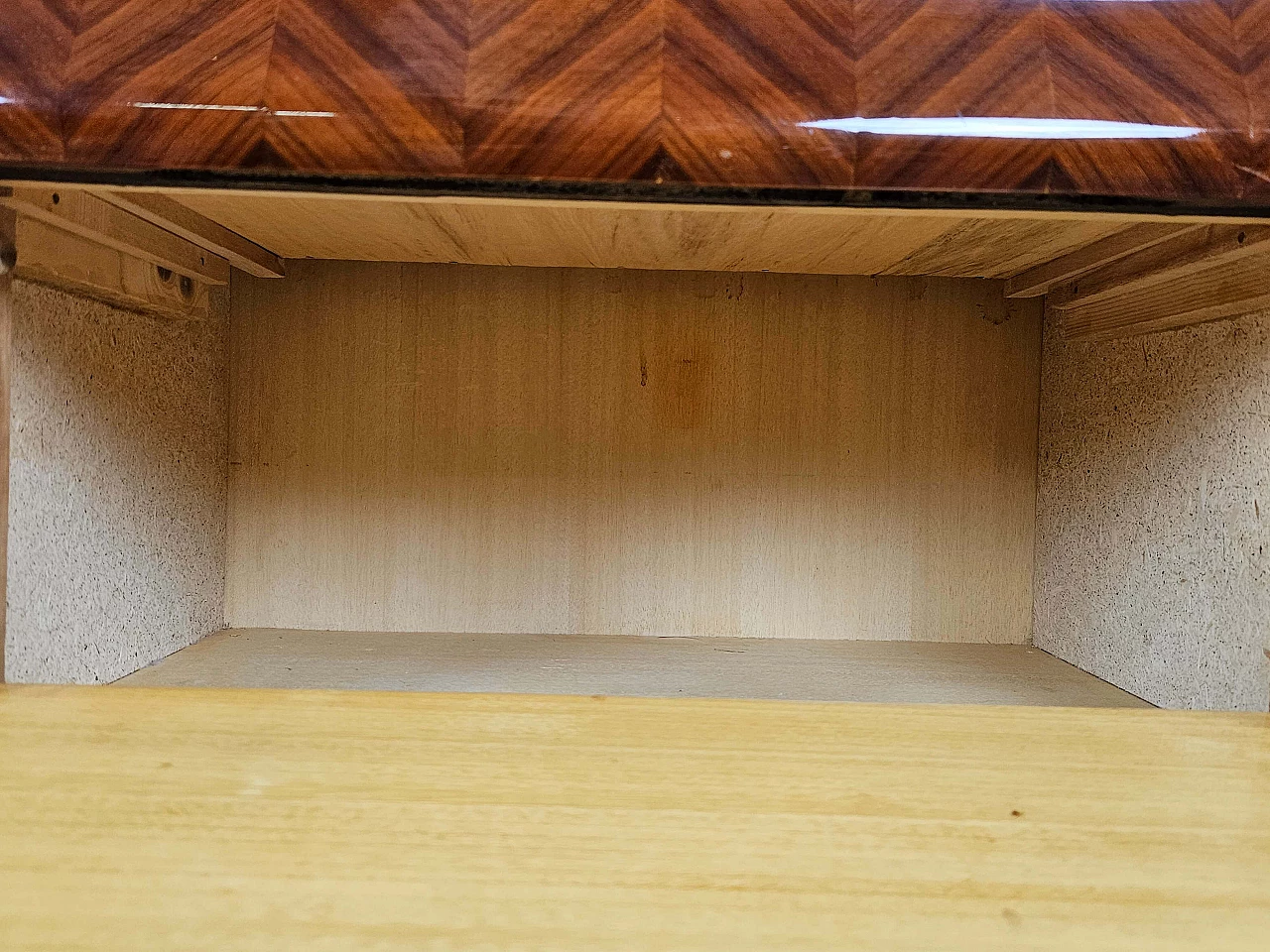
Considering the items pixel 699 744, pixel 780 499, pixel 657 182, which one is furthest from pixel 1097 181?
pixel 780 499

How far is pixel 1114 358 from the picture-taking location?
895 millimetres

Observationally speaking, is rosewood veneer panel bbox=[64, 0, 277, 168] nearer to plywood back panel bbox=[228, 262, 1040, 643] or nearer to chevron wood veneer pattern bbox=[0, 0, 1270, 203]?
chevron wood veneer pattern bbox=[0, 0, 1270, 203]

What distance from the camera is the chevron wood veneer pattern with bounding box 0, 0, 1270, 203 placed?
0.43 metres

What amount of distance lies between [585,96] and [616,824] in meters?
0.36

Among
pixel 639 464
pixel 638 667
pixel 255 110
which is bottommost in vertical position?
pixel 638 667

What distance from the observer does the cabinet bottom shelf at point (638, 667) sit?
32.0 inches

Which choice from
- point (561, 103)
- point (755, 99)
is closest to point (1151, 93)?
point (755, 99)

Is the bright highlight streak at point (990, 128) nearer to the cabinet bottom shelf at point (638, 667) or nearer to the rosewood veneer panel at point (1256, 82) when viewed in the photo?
the rosewood veneer panel at point (1256, 82)

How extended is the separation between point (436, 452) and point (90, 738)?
0.64m

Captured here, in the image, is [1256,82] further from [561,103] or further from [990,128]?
[561,103]

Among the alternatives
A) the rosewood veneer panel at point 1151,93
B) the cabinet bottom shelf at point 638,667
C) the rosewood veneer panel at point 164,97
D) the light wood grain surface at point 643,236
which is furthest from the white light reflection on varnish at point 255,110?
the cabinet bottom shelf at point 638,667

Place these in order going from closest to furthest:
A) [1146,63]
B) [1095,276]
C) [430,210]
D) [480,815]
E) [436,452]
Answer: [480,815]
[1146,63]
[430,210]
[1095,276]
[436,452]

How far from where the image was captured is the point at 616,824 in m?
0.34

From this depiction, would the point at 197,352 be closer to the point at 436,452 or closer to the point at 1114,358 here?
the point at 436,452
